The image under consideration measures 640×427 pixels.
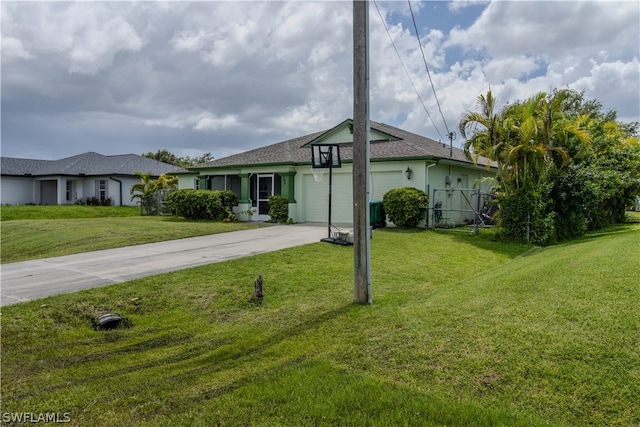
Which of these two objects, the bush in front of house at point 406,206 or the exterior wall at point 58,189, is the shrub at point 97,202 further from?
the bush in front of house at point 406,206

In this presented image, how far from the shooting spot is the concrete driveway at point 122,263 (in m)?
7.00

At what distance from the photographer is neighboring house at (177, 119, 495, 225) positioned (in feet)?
52.4

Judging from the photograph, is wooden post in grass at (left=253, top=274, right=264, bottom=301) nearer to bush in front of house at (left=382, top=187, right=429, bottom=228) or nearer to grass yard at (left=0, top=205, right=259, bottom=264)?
grass yard at (left=0, top=205, right=259, bottom=264)

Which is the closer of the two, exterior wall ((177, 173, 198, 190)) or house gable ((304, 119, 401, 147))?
house gable ((304, 119, 401, 147))

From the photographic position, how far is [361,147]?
5.72m

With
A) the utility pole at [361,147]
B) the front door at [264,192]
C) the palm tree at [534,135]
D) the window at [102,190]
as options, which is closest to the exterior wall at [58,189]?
the window at [102,190]

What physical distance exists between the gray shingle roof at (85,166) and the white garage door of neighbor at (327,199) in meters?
16.6

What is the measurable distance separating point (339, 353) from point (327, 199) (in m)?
14.1

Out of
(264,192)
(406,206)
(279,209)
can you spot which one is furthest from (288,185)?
(406,206)

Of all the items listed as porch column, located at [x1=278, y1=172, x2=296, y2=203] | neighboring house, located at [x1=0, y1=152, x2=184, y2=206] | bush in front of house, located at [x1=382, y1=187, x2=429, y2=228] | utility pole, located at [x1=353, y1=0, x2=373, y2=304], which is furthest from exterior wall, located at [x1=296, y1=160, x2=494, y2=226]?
→ neighboring house, located at [x1=0, y1=152, x2=184, y2=206]

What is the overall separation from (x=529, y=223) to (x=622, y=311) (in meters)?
8.98

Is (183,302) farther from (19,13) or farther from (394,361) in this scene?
(19,13)

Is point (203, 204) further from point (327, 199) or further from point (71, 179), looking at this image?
point (71, 179)

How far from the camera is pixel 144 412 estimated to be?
3.16m
